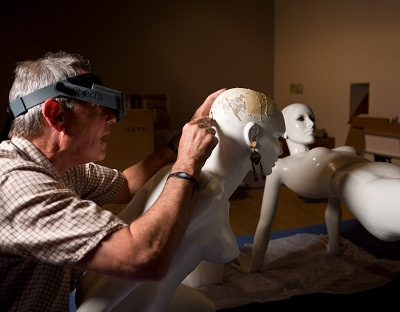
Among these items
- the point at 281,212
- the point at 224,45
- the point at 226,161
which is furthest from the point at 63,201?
the point at 224,45

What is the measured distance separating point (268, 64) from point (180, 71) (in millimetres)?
1337

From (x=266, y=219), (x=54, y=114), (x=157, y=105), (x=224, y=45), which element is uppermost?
(x=224, y=45)

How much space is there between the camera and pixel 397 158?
3.46 m

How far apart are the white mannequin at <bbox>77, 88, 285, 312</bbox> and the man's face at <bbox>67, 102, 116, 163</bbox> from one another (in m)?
0.27

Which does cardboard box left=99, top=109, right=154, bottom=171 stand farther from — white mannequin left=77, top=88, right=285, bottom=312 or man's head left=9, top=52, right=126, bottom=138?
man's head left=9, top=52, right=126, bottom=138

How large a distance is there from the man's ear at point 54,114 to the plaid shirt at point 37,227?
88mm

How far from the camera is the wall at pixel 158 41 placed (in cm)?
464

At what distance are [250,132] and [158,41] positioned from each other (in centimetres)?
405

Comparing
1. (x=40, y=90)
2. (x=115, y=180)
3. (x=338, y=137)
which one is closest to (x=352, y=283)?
(x=115, y=180)

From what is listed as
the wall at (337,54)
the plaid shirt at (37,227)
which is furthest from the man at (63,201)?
the wall at (337,54)

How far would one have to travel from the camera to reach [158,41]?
5133 mm

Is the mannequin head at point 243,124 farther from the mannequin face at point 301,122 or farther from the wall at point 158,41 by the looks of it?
the wall at point 158,41

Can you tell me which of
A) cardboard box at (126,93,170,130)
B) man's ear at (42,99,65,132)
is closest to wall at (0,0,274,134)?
cardboard box at (126,93,170,130)

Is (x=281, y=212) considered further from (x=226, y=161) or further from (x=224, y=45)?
(x=224, y=45)
